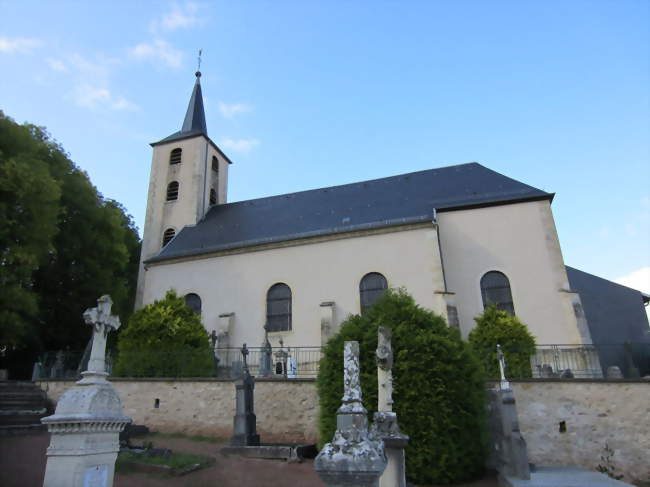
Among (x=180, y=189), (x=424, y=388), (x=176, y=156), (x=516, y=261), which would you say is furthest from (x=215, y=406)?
(x=176, y=156)

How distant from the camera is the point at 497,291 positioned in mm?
16234

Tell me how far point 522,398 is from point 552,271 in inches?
268

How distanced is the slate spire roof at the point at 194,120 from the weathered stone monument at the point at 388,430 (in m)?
20.8

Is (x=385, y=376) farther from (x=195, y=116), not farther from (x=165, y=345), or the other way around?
(x=195, y=116)

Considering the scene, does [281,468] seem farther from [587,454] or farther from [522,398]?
[587,454]

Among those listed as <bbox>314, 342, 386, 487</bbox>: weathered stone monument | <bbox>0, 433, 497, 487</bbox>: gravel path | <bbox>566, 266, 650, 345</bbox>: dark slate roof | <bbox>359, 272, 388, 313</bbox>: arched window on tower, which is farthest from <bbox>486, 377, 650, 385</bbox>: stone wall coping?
<bbox>566, 266, 650, 345</bbox>: dark slate roof

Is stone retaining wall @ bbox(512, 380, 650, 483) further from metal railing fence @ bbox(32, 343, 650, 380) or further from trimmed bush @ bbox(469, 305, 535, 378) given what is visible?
trimmed bush @ bbox(469, 305, 535, 378)

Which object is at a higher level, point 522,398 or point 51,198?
point 51,198

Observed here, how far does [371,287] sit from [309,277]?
247 centimetres

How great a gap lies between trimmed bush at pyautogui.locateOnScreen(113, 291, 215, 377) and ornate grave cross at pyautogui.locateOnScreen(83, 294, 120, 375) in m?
8.98

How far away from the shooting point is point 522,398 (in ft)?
34.3

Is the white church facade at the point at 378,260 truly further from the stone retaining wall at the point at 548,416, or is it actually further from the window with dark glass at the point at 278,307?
the stone retaining wall at the point at 548,416

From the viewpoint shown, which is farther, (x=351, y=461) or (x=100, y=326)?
(x=100, y=326)

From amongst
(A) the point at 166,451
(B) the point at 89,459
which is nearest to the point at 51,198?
(A) the point at 166,451
